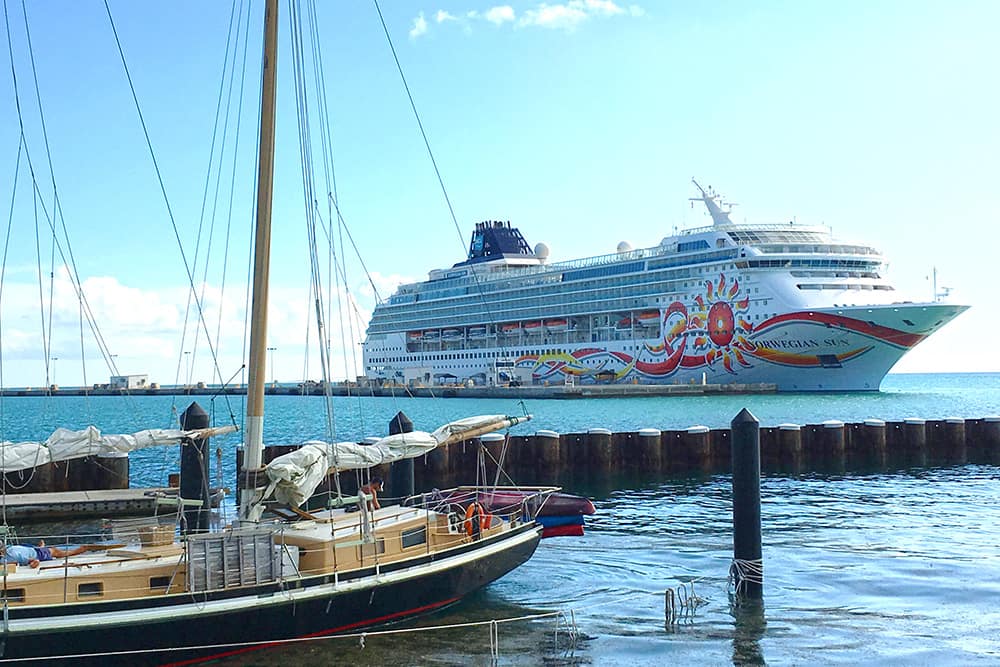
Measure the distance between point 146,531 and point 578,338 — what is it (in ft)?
278

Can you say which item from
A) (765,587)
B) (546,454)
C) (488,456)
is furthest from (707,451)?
(765,587)

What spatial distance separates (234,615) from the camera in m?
13.5

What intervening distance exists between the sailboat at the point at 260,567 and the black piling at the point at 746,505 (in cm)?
362

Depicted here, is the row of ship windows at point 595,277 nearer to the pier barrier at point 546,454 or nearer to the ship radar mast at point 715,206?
the ship radar mast at point 715,206

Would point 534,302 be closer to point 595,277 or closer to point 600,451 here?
point 595,277

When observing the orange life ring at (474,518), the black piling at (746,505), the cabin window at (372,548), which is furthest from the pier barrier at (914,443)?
the cabin window at (372,548)

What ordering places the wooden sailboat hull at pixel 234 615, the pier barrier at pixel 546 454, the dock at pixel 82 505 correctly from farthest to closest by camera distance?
the pier barrier at pixel 546 454 → the dock at pixel 82 505 → the wooden sailboat hull at pixel 234 615

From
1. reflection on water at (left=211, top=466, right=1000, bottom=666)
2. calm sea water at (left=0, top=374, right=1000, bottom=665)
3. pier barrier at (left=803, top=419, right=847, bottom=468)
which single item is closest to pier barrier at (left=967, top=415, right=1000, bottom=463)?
calm sea water at (left=0, top=374, right=1000, bottom=665)

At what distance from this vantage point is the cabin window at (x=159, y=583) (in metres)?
13.4

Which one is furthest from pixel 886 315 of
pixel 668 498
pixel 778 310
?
pixel 668 498

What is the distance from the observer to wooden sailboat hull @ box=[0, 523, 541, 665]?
1244 centimetres

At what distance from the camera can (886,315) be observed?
73125 millimetres

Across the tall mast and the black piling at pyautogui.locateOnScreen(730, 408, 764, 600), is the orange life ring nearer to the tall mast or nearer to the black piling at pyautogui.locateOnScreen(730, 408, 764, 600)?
the tall mast

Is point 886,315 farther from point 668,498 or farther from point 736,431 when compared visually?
point 736,431
